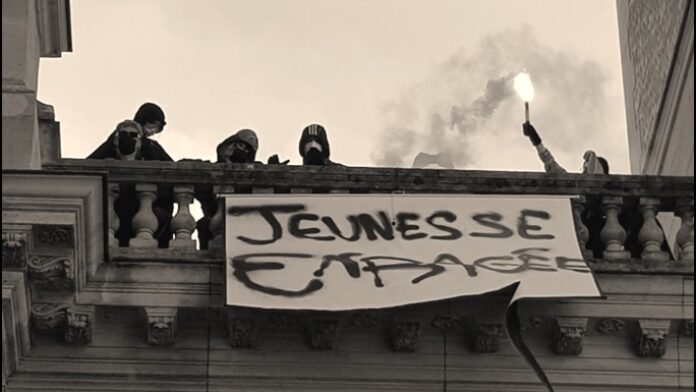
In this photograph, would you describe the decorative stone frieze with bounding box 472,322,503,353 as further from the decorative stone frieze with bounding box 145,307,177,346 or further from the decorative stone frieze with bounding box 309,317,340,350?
the decorative stone frieze with bounding box 145,307,177,346

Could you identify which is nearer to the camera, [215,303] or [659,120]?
[215,303]

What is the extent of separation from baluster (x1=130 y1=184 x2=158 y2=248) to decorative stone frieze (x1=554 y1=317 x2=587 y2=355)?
297 cm

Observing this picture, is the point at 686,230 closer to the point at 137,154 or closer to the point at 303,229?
the point at 303,229

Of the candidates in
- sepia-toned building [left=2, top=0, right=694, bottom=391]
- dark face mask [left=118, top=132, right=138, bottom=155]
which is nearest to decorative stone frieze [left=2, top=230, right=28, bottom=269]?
sepia-toned building [left=2, top=0, right=694, bottom=391]

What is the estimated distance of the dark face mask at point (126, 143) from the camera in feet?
52.5

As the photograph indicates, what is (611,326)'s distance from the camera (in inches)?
580

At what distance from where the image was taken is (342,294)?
571 inches

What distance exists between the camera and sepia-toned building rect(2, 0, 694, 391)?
46.3ft

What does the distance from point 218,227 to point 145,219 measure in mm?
541

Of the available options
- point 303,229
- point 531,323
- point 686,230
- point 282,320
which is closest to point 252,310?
point 282,320

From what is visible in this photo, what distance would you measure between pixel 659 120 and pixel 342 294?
6907mm

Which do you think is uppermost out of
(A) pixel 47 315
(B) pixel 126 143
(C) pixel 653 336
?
(B) pixel 126 143

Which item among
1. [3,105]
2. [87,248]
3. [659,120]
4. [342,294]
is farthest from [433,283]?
[659,120]

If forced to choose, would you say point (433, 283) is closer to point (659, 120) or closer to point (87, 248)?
point (87, 248)
